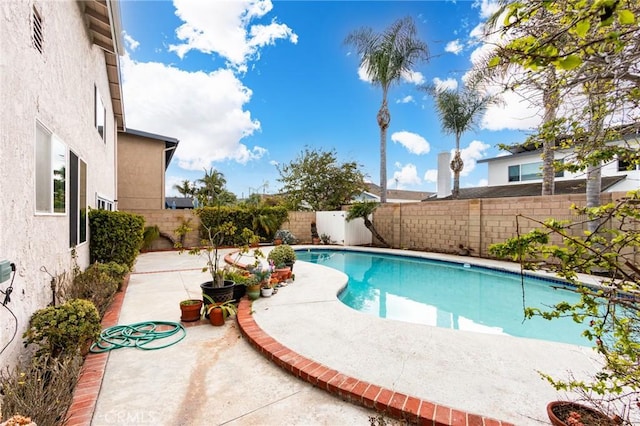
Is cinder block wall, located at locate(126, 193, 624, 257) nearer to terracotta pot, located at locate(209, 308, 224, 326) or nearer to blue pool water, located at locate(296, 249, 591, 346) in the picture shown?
blue pool water, located at locate(296, 249, 591, 346)

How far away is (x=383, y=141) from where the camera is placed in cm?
1966

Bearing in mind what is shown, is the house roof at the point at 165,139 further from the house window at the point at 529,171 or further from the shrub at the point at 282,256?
the house window at the point at 529,171

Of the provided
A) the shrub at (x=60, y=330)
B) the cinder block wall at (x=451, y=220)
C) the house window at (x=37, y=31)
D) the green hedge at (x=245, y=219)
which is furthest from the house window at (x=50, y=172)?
the green hedge at (x=245, y=219)

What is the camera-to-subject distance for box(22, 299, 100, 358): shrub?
3.28m

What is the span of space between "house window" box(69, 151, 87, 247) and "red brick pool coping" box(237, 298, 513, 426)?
14.7 ft

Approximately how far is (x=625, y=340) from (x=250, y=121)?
24.5 meters

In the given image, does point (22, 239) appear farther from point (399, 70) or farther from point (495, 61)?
point (399, 70)

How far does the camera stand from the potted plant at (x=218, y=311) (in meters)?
5.19

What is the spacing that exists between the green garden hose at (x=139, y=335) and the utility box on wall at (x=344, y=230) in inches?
530

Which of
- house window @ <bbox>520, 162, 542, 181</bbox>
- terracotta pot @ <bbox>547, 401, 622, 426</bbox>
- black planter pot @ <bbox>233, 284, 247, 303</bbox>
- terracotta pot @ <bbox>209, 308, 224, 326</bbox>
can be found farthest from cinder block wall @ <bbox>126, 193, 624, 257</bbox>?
house window @ <bbox>520, 162, 542, 181</bbox>

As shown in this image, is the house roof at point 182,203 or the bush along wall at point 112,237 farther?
the house roof at point 182,203

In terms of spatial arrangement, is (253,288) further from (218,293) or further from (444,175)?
(444,175)

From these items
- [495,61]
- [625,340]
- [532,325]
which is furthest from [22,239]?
[532,325]

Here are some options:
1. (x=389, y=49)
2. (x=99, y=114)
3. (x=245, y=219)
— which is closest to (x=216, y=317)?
(x=99, y=114)
